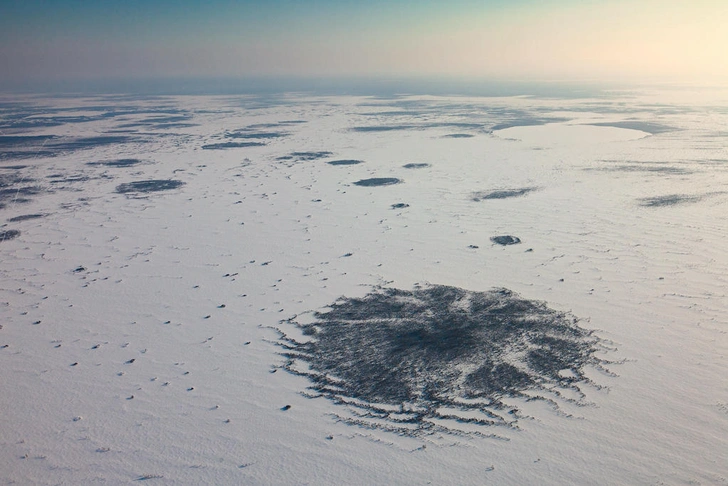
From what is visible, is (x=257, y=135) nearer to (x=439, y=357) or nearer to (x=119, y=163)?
(x=119, y=163)

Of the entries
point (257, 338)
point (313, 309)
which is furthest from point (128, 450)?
point (313, 309)

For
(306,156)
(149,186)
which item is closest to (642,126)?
(306,156)

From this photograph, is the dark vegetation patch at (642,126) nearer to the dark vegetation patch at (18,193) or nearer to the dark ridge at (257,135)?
the dark ridge at (257,135)

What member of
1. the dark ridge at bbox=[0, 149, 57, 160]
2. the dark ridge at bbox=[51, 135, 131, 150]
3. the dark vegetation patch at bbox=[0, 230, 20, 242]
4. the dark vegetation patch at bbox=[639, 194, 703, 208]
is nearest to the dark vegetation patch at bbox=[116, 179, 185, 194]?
the dark vegetation patch at bbox=[0, 230, 20, 242]

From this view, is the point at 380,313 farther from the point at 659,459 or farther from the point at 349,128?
the point at 349,128

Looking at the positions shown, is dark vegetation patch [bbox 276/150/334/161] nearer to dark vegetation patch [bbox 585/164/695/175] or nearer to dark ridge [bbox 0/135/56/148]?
dark vegetation patch [bbox 585/164/695/175]

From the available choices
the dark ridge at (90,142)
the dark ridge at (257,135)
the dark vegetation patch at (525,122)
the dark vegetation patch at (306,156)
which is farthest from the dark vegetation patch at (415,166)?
the dark ridge at (90,142)
